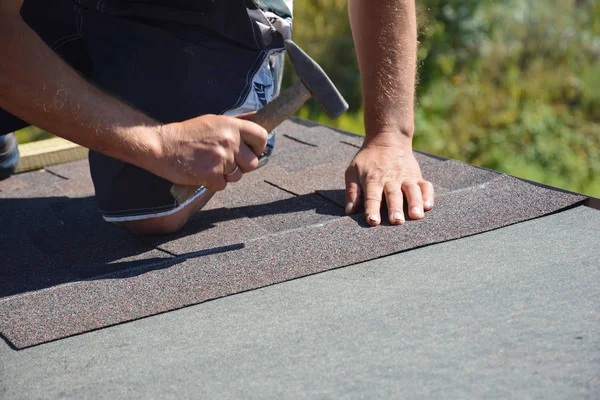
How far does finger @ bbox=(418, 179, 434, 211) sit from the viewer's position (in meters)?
2.08

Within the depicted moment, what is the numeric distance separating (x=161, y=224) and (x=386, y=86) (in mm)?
839

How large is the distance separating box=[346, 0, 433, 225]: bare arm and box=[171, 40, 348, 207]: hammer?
0.88 ft

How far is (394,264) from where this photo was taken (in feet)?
6.06

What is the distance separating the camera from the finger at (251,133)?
1.95 m

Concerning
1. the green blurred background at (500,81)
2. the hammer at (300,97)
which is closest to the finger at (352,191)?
the hammer at (300,97)

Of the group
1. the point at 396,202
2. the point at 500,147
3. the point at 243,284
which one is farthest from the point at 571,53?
the point at 243,284

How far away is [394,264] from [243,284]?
15.1 inches

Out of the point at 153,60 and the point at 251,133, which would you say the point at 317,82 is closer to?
the point at 251,133

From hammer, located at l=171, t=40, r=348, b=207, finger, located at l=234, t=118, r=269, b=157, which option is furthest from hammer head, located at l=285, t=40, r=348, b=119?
finger, located at l=234, t=118, r=269, b=157

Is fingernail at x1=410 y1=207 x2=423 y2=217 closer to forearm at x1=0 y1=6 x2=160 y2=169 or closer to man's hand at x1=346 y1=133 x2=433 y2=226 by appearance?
man's hand at x1=346 y1=133 x2=433 y2=226

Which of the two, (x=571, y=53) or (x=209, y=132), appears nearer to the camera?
(x=209, y=132)

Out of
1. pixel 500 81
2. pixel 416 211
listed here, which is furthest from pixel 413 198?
pixel 500 81

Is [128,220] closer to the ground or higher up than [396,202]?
closer to the ground

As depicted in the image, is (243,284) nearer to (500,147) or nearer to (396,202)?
(396,202)
